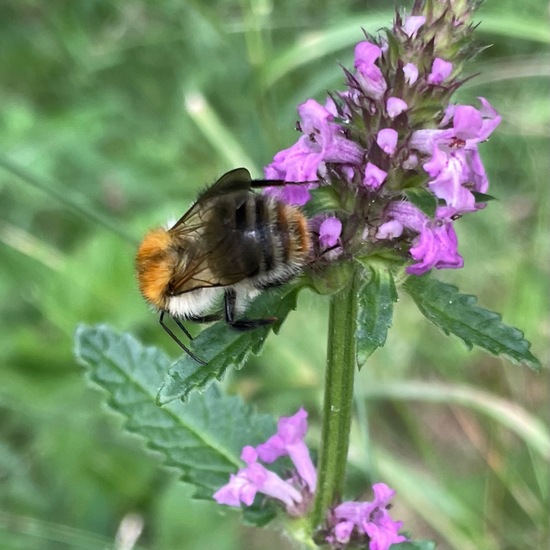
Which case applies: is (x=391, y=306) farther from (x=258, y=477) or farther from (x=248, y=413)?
(x=248, y=413)

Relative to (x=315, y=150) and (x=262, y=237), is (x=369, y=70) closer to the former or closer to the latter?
(x=315, y=150)

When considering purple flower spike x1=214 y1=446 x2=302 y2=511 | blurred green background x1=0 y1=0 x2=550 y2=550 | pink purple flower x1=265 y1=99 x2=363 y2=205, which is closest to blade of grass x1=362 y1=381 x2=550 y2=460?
blurred green background x1=0 y1=0 x2=550 y2=550

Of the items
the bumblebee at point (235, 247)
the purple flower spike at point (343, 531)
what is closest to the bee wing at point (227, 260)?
the bumblebee at point (235, 247)

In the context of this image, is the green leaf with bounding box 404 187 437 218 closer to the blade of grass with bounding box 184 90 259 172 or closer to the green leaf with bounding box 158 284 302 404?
the green leaf with bounding box 158 284 302 404

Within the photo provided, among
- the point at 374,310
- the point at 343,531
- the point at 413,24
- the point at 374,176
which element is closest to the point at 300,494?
the point at 343,531

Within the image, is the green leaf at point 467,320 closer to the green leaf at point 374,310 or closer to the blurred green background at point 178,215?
the green leaf at point 374,310

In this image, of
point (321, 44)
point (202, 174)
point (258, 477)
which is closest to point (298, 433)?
point (258, 477)
